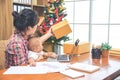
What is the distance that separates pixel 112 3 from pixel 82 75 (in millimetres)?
2657

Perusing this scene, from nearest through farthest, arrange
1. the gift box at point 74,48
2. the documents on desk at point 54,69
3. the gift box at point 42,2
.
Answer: the documents on desk at point 54,69 < the gift box at point 74,48 < the gift box at point 42,2

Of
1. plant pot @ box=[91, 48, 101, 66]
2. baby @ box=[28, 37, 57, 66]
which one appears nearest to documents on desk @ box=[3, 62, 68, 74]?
baby @ box=[28, 37, 57, 66]

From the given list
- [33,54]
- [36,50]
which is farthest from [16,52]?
[36,50]

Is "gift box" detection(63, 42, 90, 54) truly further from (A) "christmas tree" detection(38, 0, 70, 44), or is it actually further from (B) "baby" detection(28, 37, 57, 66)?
(A) "christmas tree" detection(38, 0, 70, 44)

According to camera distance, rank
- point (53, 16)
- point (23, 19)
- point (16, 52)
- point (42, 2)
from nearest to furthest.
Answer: point (16, 52) → point (23, 19) → point (53, 16) → point (42, 2)

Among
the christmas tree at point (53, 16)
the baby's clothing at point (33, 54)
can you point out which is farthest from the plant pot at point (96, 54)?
the christmas tree at point (53, 16)

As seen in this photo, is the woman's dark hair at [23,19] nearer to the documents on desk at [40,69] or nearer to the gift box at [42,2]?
the documents on desk at [40,69]

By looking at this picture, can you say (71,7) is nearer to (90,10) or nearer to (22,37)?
(90,10)

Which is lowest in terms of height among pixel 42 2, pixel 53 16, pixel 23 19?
pixel 23 19

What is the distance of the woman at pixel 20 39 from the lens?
164 cm

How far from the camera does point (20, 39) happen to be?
1.71 metres

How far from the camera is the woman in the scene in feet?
5.39

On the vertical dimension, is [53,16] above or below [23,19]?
above

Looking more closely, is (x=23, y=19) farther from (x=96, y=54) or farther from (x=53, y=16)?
(x=53, y=16)
